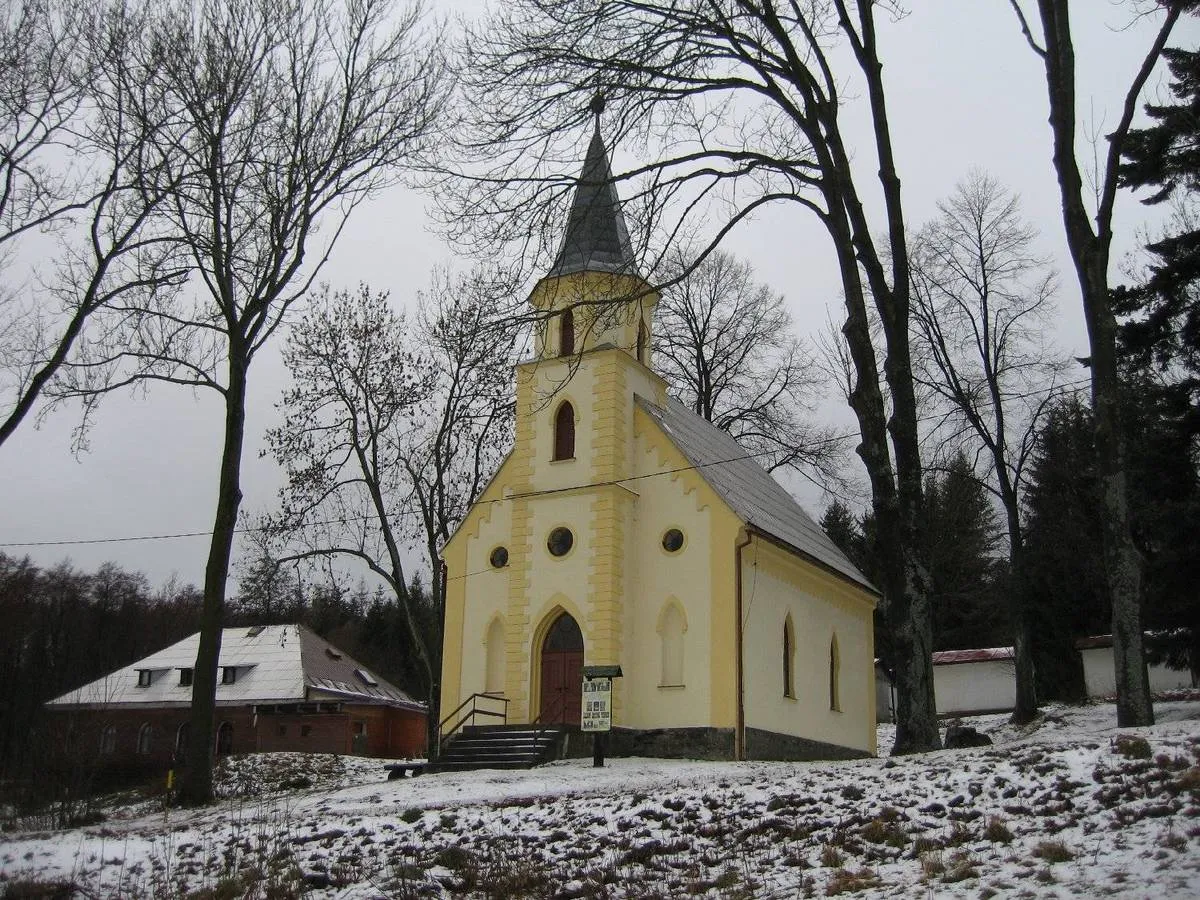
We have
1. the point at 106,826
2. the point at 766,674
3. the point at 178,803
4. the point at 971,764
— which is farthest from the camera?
the point at 766,674

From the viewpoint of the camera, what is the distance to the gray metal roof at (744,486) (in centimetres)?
2523

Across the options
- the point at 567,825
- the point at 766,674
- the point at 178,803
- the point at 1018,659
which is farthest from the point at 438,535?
the point at 567,825

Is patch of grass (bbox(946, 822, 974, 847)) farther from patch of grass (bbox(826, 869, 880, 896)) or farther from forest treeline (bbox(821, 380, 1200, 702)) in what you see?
forest treeline (bbox(821, 380, 1200, 702))

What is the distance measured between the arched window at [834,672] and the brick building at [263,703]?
1972cm

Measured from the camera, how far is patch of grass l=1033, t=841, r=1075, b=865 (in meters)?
8.86

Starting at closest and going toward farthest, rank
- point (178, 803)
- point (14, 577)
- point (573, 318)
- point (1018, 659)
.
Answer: point (178, 803)
point (573, 318)
point (1018, 659)
point (14, 577)

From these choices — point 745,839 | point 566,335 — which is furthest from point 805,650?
point 745,839

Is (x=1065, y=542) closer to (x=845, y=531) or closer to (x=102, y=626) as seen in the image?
(x=845, y=531)

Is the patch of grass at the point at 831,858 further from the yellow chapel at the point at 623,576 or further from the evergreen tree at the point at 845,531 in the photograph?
the evergreen tree at the point at 845,531

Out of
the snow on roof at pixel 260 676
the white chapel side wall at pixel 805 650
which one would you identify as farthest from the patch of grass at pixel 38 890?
the snow on roof at pixel 260 676

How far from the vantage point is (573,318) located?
2619 centimetres

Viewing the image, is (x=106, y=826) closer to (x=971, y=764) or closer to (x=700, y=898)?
(x=700, y=898)

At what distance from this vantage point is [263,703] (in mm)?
41656

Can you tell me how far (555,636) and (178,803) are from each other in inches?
327
